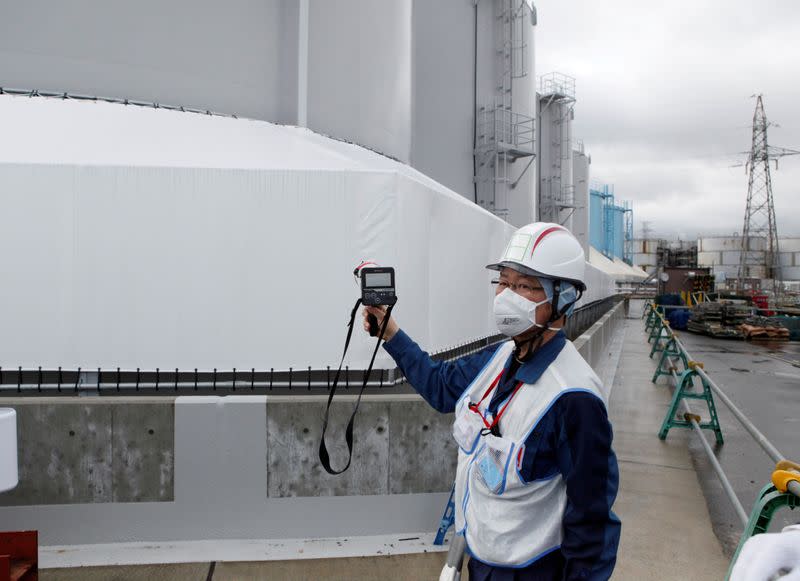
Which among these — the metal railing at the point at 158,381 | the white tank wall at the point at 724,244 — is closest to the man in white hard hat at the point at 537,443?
the metal railing at the point at 158,381

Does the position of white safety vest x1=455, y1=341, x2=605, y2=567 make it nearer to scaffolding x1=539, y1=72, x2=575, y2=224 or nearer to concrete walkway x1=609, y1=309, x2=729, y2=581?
concrete walkway x1=609, y1=309, x2=729, y2=581

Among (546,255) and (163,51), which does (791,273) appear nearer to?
(163,51)

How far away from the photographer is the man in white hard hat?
2.18 metres

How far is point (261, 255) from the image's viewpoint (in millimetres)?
6508

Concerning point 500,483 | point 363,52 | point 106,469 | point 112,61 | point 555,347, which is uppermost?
point 363,52

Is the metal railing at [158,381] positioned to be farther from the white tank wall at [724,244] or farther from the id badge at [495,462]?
the white tank wall at [724,244]

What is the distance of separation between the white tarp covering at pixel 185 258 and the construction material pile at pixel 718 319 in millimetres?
29883

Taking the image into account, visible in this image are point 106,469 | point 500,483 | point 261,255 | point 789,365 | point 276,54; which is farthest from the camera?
point 789,365

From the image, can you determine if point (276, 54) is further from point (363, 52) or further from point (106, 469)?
point (106, 469)

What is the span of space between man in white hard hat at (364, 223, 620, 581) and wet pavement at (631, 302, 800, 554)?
3643 millimetres

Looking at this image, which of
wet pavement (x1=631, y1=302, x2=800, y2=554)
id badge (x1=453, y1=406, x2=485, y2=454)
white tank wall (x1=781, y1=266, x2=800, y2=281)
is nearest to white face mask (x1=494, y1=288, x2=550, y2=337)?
id badge (x1=453, y1=406, x2=485, y2=454)

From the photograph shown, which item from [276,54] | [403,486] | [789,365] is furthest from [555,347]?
[789,365]

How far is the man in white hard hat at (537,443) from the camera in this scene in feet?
7.15

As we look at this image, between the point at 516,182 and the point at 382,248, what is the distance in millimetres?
15787
